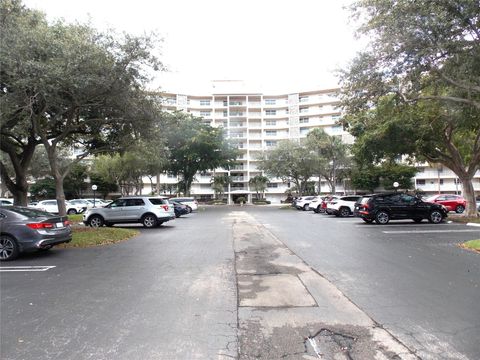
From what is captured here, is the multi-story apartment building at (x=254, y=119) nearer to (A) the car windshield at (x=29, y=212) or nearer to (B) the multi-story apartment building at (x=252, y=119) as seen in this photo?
(B) the multi-story apartment building at (x=252, y=119)

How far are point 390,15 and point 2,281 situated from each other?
1137cm

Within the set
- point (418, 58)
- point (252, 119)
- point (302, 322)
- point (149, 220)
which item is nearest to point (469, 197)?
point (418, 58)

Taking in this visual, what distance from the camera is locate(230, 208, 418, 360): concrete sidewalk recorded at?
424cm

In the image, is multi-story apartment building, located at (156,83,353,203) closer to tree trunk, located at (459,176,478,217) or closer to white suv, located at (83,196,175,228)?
tree trunk, located at (459,176,478,217)

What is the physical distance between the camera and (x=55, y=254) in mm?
11109

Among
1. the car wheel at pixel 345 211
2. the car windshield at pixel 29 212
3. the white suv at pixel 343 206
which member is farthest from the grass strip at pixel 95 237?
the car wheel at pixel 345 211

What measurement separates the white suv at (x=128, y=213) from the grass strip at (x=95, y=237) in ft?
12.4

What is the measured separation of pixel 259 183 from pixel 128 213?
191ft

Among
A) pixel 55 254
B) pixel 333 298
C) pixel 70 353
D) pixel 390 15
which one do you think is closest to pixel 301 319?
pixel 333 298

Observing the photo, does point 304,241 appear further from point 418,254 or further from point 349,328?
point 349,328

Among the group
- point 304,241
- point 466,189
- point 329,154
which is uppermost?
point 329,154

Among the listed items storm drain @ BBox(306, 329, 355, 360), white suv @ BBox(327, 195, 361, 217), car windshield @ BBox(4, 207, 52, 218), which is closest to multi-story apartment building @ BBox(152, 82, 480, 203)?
white suv @ BBox(327, 195, 361, 217)

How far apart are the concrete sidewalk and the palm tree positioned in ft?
225

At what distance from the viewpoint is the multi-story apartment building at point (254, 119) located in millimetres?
83312
